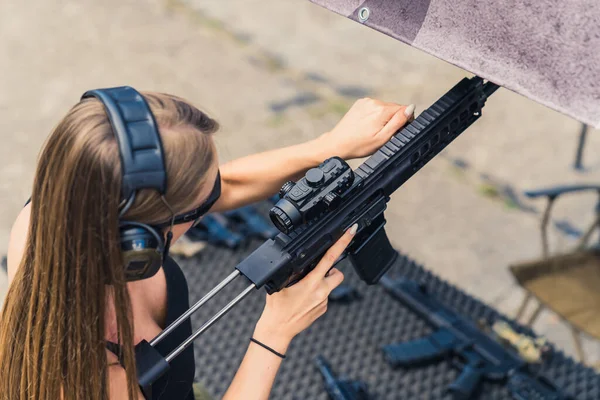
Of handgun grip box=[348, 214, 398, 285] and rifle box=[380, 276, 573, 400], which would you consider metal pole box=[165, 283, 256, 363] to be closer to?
handgun grip box=[348, 214, 398, 285]

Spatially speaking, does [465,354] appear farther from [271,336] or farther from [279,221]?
[279,221]

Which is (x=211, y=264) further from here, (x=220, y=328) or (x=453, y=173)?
(x=453, y=173)

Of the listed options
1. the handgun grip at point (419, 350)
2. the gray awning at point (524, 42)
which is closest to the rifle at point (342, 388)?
the handgun grip at point (419, 350)

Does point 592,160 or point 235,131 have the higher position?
point 592,160

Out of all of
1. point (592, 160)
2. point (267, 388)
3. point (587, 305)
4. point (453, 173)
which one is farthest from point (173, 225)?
point (592, 160)

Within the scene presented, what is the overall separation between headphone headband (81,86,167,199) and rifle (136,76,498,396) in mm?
300

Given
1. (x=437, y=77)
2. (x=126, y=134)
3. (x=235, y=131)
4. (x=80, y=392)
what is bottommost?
(x=80, y=392)

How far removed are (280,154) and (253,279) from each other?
604mm

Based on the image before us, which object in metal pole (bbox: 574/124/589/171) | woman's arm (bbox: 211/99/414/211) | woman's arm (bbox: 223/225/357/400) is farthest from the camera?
metal pole (bbox: 574/124/589/171)

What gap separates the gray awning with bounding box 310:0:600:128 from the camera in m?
0.97

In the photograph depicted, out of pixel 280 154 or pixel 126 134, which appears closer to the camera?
pixel 126 134

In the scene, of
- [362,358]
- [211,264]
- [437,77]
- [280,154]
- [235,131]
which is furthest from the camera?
[437,77]

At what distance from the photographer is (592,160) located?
4.28m

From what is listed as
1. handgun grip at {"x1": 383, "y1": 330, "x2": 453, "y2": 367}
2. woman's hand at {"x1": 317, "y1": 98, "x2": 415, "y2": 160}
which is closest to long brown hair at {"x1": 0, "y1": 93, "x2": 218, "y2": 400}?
woman's hand at {"x1": 317, "y1": 98, "x2": 415, "y2": 160}
